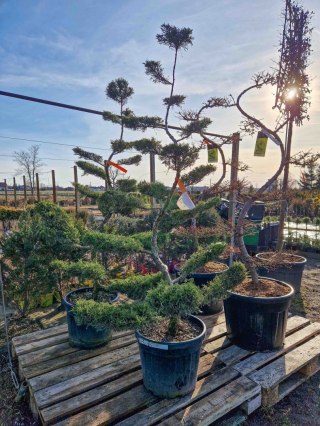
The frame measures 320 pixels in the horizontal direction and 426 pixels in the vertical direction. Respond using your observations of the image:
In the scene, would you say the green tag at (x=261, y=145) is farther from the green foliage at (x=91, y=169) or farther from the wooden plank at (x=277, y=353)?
the green foliage at (x=91, y=169)

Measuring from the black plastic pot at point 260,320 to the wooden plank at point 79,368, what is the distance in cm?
77

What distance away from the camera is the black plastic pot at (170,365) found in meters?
1.47

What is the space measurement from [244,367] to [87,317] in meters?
1.09

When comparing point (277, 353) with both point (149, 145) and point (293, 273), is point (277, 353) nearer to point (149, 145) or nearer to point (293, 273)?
point (149, 145)

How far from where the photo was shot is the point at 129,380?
1657 millimetres

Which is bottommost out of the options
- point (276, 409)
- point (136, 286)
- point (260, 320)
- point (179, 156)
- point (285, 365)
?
point (276, 409)

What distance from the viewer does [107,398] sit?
1.52 meters

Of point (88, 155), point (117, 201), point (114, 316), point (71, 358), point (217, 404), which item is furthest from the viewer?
point (88, 155)

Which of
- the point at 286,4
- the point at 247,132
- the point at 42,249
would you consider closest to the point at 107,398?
the point at 42,249

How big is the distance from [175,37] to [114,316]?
65.4 inches

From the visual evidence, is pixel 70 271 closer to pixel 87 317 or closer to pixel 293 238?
pixel 87 317

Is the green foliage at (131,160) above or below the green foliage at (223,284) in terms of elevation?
above

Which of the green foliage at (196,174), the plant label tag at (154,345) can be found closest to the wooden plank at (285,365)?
the plant label tag at (154,345)

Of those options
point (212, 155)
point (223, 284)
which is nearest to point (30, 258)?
point (223, 284)
